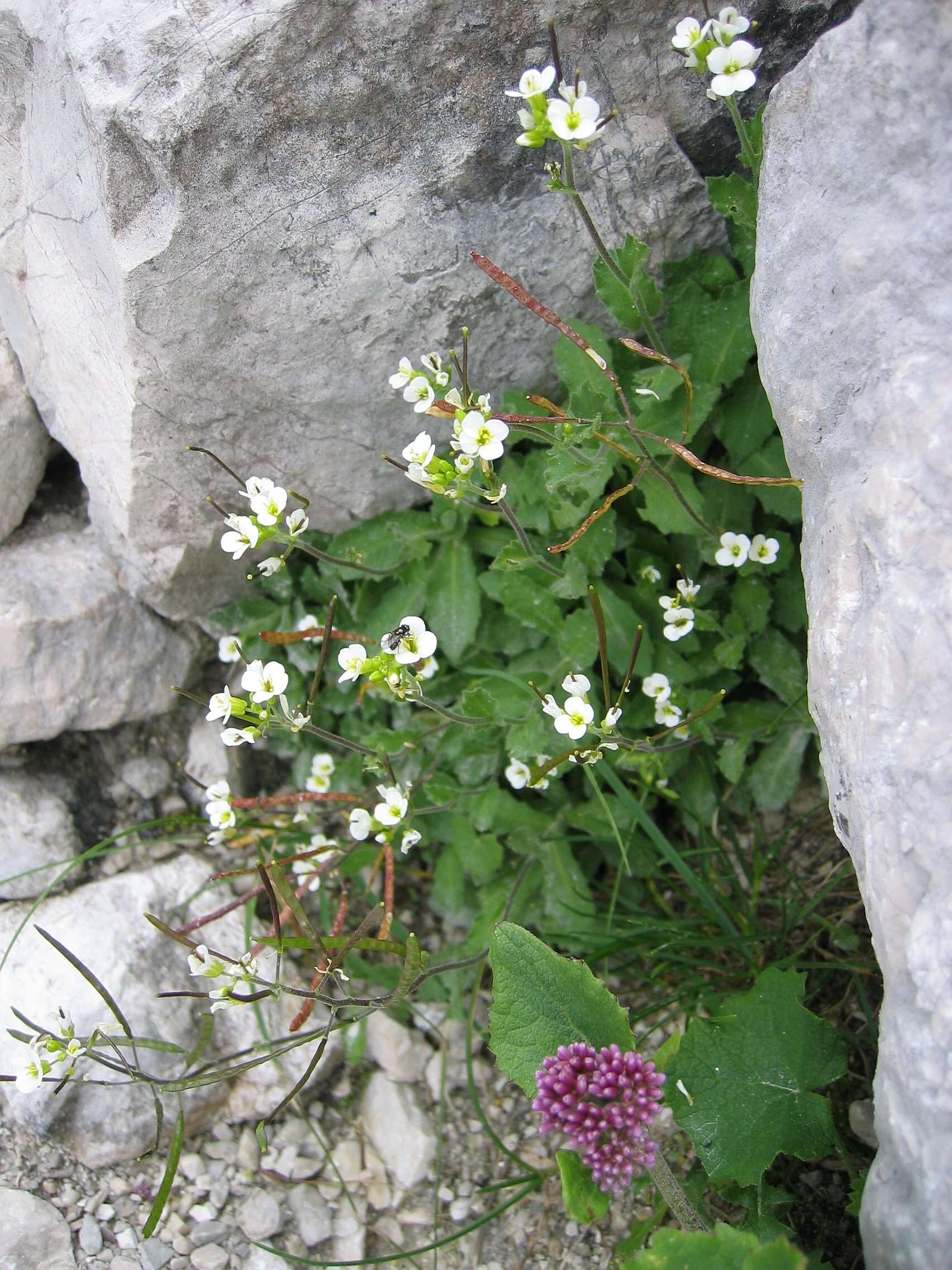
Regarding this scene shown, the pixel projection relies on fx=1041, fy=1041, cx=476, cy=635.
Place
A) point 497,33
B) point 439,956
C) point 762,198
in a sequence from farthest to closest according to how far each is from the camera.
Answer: point 439,956 → point 497,33 → point 762,198

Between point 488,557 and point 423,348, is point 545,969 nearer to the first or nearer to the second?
point 488,557

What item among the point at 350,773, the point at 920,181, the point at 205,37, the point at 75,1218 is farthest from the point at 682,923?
the point at 205,37

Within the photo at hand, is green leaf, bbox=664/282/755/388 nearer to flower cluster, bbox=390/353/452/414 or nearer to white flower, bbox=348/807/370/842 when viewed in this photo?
flower cluster, bbox=390/353/452/414

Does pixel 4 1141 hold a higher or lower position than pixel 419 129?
lower

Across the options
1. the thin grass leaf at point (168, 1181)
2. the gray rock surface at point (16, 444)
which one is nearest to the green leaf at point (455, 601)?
the gray rock surface at point (16, 444)

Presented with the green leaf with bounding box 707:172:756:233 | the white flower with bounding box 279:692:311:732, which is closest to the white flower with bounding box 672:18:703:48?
the green leaf with bounding box 707:172:756:233

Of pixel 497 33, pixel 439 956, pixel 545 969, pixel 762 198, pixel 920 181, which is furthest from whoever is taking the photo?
pixel 439 956

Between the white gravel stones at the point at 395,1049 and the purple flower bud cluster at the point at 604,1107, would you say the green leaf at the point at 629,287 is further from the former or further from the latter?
the white gravel stones at the point at 395,1049
